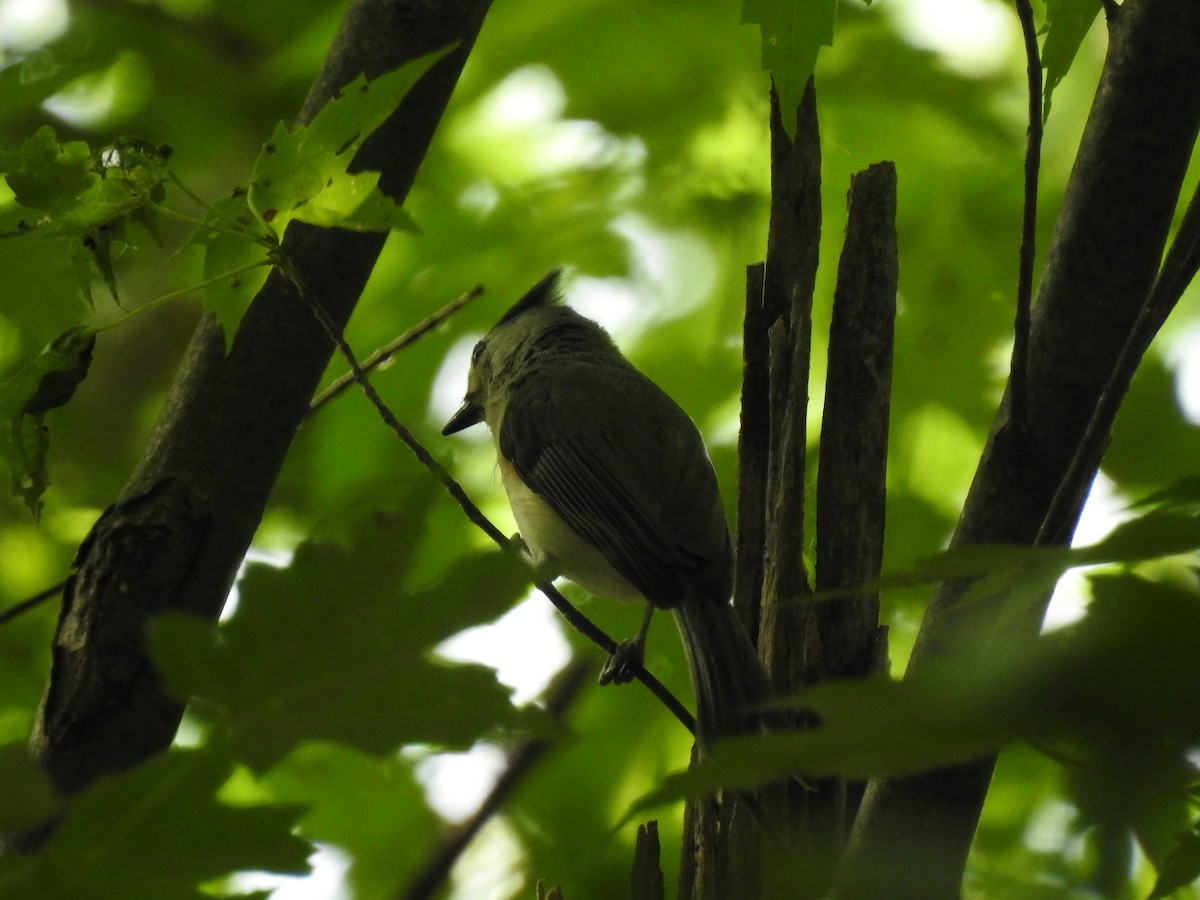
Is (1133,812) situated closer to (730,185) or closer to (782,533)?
(782,533)

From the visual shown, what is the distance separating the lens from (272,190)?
1.14 m

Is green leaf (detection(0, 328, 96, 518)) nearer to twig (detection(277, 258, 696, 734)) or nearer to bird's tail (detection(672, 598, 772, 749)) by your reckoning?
twig (detection(277, 258, 696, 734))

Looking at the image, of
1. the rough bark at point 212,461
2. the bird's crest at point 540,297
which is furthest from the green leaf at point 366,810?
the bird's crest at point 540,297

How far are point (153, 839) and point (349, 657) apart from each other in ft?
0.40

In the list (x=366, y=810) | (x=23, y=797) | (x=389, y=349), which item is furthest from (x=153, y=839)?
(x=366, y=810)

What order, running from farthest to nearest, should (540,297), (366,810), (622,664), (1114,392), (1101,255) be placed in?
(540,297) → (366,810) → (622,664) → (1101,255) → (1114,392)

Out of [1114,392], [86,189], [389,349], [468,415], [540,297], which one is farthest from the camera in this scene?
[468,415]

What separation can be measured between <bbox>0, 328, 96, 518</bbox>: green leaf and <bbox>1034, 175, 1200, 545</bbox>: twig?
839 mm

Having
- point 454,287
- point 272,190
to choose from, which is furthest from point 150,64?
point 272,190

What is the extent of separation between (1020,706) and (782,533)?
27.1 inches

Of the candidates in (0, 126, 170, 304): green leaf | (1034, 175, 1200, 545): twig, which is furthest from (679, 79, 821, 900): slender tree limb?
(0, 126, 170, 304): green leaf

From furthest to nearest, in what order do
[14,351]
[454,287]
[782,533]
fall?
[454,287], [14,351], [782,533]

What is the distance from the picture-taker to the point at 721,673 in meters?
1.32

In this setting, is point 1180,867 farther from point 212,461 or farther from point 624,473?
point 624,473
